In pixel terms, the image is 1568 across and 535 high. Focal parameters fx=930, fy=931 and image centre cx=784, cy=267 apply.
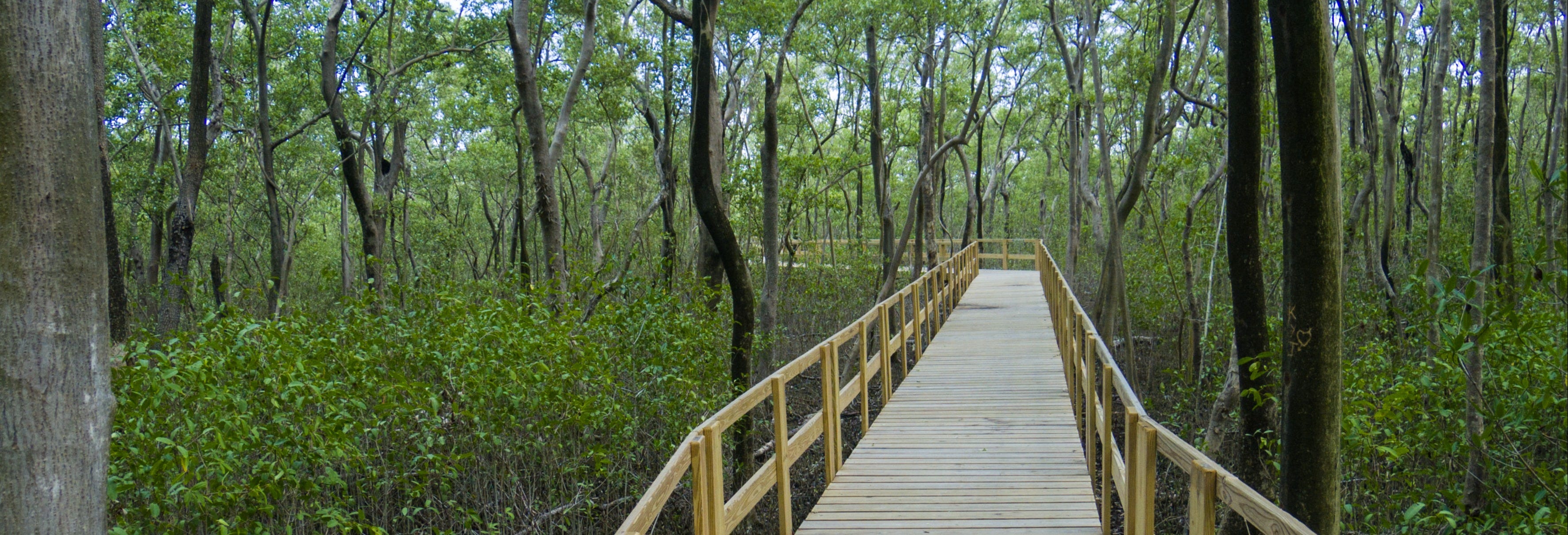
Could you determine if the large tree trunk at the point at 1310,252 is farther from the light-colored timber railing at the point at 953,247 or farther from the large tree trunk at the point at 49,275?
the light-colored timber railing at the point at 953,247

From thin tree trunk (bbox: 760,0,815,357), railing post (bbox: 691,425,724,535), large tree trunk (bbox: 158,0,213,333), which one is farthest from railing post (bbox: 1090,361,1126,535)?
large tree trunk (bbox: 158,0,213,333)

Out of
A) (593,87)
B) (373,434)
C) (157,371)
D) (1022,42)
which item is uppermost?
(1022,42)

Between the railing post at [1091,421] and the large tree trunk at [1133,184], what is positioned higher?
the large tree trunk at [1133,184]

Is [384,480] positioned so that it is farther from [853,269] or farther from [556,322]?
[853,269]

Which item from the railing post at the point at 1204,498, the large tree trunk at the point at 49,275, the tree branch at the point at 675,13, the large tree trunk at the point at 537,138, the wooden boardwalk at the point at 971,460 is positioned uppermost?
the tree branch at the point at 675,13

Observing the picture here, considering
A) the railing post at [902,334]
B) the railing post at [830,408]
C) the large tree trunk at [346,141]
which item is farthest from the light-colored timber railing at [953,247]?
the railing post at [830,408]

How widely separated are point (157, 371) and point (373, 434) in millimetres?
1491

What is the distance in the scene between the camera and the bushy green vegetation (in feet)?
14.8

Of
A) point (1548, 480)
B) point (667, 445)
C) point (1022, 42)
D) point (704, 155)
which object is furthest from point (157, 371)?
point (1022, 42)

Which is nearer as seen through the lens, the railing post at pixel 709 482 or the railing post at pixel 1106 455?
the railing post at pixel 709 482

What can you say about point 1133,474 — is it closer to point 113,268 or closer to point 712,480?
point 712,480

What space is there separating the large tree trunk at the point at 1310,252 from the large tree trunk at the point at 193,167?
28.9 feet

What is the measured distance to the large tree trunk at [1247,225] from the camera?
16.7 ft

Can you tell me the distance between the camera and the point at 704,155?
7.79m
